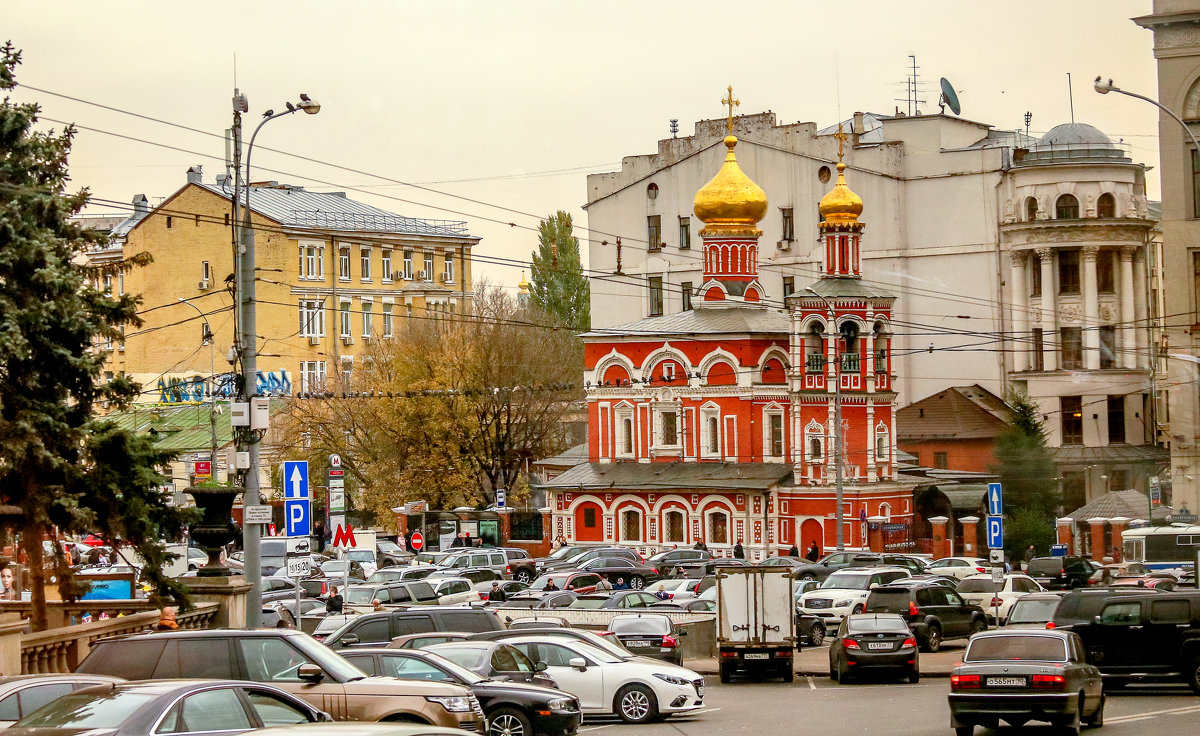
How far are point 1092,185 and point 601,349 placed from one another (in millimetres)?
24570

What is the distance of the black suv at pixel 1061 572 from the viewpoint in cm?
4812

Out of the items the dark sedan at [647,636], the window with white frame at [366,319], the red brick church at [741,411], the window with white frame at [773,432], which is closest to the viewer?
the dark sedan at [647,636]

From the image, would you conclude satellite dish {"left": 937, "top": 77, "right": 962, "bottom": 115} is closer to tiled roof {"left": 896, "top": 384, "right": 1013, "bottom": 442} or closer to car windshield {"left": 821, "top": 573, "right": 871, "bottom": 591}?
tiled roof {"left": 896, "top": 384, "right": 1013, "bottom": 442}

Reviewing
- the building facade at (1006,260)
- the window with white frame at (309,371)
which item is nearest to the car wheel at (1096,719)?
the building facade at (1006,260)

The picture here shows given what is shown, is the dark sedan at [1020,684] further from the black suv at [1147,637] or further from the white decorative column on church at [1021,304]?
the white decorative column on church at [1021,304]

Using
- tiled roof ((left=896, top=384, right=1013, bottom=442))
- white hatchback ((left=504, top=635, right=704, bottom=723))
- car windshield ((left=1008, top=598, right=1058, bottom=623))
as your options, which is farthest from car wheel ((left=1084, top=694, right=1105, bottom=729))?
tiled roof ((left=896, top=384, right=1013, bottom=442))

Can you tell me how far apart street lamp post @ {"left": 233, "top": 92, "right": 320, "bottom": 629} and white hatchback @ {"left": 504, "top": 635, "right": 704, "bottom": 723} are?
4288 millimetres

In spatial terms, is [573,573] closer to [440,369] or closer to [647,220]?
[440,369]

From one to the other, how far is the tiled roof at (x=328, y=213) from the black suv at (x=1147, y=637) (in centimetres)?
6649

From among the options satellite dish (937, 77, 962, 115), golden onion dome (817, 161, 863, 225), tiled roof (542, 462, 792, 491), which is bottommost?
tiled roof (542, 462, 792, 491)

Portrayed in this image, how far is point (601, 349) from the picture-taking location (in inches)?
2896

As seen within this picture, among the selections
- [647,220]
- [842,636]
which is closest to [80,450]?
[842,636]

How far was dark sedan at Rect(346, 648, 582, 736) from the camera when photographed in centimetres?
1934

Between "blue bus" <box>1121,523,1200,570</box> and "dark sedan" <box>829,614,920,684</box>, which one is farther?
"blue bus" <box>1121,523,1200,570</box>
